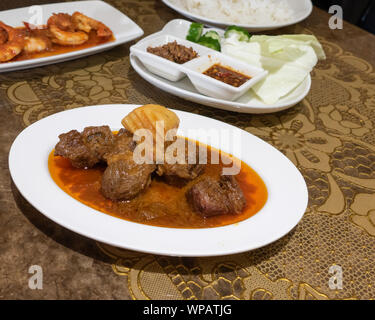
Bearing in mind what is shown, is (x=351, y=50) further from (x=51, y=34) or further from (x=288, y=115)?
(x=51, y=34)

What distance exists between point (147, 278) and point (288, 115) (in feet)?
5.97

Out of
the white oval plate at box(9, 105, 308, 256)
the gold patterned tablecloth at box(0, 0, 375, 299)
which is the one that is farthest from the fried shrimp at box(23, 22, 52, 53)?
the white oval plate at box(9, 105, 308, 256)

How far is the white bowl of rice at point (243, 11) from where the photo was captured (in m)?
4.10

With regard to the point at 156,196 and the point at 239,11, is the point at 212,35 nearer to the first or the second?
the point at 239,11

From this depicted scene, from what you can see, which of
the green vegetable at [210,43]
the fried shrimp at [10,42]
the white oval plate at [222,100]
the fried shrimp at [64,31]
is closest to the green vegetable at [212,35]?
the green vegetable at [210,43]

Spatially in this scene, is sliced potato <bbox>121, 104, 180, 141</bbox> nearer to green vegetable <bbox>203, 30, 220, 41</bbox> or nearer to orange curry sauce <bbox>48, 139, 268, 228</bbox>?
orange curry sauce <bbox>48, 139, 268, 228</bbox>

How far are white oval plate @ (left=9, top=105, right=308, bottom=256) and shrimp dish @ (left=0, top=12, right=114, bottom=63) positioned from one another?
116 centimetres

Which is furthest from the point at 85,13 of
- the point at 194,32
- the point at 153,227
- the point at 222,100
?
the point at 153,227

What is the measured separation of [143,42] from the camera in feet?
10.2

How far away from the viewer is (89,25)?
3455 mm

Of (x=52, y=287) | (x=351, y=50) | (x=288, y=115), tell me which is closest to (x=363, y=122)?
(x=288, y=115)

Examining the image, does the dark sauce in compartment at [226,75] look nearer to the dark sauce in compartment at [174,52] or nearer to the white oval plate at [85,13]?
the dark sauce in compartment at [174,52]

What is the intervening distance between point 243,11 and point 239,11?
5 cm

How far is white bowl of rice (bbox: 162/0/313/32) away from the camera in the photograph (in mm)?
4098
